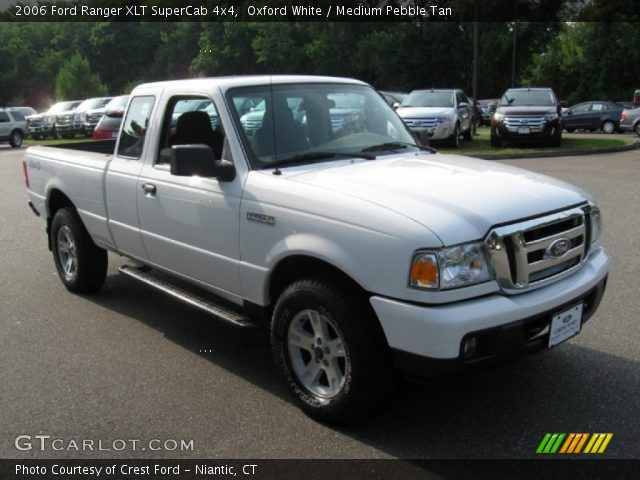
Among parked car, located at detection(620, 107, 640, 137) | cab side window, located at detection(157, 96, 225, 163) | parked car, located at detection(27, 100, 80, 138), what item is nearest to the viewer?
cab side window, located at detection(157, 96, 225, 163)

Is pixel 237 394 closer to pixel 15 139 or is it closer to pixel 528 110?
pixel 528 110

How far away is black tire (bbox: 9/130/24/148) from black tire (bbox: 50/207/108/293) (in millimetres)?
25602

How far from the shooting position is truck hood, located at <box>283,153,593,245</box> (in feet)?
10.3

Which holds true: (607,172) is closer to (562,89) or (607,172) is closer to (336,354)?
(336,354)

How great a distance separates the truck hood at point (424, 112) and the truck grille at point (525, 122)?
1.70 m

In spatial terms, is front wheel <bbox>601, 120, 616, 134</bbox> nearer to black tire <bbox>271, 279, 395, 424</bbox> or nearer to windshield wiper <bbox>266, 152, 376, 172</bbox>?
windshield wiper <bbox>266, 152, 376, 172</bbox>

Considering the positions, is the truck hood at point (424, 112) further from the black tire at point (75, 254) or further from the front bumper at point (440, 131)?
the black tire at point (75, 254)

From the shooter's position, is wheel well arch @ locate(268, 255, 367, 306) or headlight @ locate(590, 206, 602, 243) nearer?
wheel well arch @ locate(268, 255, 367, 306)

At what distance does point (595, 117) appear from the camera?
3036cm

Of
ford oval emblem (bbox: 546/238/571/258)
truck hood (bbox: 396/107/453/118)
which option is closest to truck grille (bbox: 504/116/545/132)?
truck hood (bbox: 396/107/453/118)

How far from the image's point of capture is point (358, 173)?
12.5 feet

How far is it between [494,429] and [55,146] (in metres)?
5.06

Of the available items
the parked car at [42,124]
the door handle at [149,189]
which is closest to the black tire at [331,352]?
the door handle at [149,189]

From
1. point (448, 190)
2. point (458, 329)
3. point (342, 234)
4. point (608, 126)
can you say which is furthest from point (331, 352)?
point (608, 126)
